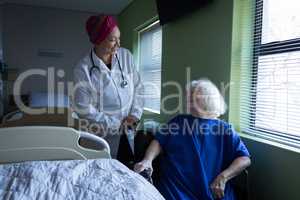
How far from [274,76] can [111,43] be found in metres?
1.02

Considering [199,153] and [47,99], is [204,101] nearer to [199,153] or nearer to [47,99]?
[199,153]

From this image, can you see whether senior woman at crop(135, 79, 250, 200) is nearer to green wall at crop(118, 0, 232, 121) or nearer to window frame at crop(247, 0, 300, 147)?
window frame at crop(247, 0, 300, 147)

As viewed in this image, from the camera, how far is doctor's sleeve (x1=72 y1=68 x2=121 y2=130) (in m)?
1.78

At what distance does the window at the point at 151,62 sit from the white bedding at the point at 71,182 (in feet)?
6.94

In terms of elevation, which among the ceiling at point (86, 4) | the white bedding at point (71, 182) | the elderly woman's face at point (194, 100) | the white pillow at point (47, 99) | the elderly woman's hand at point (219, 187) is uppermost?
the ceiling at point (86, 4)

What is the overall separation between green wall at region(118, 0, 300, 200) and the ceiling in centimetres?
121

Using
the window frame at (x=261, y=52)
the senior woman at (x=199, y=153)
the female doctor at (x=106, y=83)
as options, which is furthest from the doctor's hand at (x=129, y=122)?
the window frame at (x=261, y=52)

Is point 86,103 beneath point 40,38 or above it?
beneath

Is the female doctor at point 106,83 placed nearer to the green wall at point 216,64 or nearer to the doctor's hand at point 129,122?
the doctor's hand at point 129,122

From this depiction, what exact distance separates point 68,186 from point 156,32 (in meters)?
2.72

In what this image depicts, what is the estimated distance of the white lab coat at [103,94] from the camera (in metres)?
1.79

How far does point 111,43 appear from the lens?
5.80ft

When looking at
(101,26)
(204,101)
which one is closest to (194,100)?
(204,101)

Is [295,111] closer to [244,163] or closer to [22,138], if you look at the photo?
[244,163]
